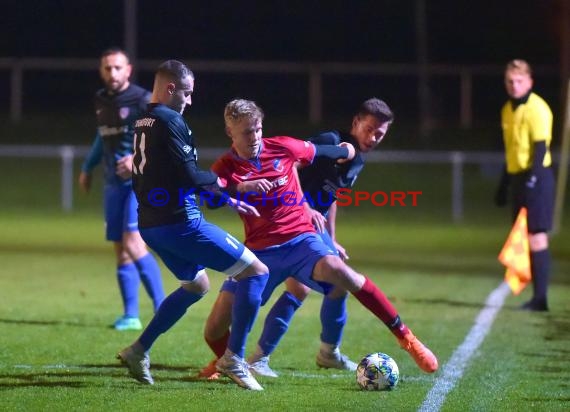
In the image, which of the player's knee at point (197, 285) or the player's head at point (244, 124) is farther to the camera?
the player's knee at point (197, 285)

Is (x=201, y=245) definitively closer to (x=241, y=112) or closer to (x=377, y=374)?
(x=241, y=112)

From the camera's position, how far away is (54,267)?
571 inches

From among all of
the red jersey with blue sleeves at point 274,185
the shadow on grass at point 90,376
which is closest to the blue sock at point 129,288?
the shadow on grass at point 90,376

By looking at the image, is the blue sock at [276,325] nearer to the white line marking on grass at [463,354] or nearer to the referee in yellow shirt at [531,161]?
the white line marking on grass at [463,354]

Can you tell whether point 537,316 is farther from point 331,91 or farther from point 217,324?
point 331,91

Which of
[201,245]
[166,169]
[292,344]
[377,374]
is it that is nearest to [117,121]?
[292,344]

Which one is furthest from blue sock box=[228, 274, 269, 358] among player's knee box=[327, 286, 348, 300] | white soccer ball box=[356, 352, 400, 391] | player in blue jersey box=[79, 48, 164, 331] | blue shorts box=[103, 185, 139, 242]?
blue shorts box=[103, 185, 139, 242]

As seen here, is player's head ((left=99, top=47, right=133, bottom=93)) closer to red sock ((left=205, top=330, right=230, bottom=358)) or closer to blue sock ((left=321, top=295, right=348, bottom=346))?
blue sock ((left=321, top=295, right=348, bottom=346))

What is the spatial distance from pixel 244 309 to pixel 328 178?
4.14 ft

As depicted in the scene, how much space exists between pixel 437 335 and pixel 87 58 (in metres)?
28.0

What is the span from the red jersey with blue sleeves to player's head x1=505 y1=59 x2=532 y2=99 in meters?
4.08

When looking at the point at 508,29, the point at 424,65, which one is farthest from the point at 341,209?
the point at 508,29

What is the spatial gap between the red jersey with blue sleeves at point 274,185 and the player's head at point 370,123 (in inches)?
19.6

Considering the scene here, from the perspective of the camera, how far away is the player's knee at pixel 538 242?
11.5 metres
